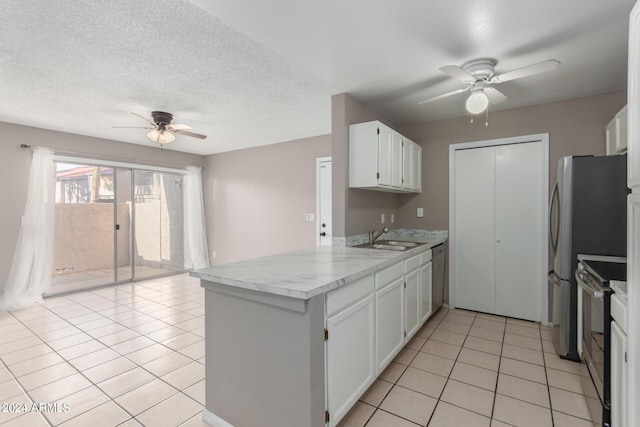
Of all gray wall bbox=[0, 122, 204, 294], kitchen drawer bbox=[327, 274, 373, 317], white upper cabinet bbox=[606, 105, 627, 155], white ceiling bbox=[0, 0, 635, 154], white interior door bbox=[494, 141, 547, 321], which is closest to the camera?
kitchen drawer bbox=[327, 274, 373, 317]

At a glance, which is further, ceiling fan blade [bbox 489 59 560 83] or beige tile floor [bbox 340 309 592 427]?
ceiling fan blade [bbox 489 59 560 83]

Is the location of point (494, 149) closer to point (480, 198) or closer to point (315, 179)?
A: point (480, 198)

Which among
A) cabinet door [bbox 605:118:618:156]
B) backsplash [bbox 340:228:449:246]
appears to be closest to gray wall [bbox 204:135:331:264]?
backsplash [bbox 340:228:449:246]

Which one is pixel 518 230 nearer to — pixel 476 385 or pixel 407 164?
pixel 407 164

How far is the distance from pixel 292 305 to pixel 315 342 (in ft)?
0.69

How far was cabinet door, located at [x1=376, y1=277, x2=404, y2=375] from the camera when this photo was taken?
2.07m

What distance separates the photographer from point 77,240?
4680 millimetres

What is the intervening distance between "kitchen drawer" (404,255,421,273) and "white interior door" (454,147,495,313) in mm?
1221

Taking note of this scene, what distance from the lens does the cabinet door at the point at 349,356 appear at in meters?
1.58

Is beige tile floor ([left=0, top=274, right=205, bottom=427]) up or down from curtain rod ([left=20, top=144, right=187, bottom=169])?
down

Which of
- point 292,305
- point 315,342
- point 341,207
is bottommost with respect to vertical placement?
point 315,342

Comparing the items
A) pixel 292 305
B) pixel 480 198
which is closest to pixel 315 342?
pixel 292 305

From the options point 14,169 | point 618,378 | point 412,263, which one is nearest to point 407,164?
point 412,263

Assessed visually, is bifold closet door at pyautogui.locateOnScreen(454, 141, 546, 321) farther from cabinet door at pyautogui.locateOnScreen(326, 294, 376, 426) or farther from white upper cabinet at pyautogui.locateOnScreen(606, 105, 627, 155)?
cabinet door at pyautogui.locateOnScreen(326, 294, 376, 426)
